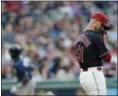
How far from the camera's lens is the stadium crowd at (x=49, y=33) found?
44.0 feet

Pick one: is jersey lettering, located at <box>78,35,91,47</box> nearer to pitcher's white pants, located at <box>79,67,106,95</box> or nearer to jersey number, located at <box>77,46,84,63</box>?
jersey number, located at <box>77,46,84,63</box>

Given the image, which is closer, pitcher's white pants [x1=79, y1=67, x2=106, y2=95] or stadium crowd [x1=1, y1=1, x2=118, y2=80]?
pitcher's white pants [x1=79, y1=67, x2=106, y2=95]

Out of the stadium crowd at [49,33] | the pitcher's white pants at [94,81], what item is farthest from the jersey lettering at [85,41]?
the stadium crowd at [49,33]

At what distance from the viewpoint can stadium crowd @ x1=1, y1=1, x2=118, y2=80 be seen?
44.0ft

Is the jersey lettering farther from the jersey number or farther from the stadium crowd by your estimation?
the stadium crowd

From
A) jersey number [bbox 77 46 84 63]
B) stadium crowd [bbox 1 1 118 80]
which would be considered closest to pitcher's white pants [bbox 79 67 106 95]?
jersey number [bbox 77 46 84 63]

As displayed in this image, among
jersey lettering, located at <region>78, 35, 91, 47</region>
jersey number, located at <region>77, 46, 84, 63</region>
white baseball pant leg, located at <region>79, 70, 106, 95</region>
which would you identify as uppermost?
jersey lettering, located at <region>78, 35, 91, 47</region>

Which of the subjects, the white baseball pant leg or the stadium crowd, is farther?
the stadium crowd

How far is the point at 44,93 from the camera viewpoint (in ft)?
39.2

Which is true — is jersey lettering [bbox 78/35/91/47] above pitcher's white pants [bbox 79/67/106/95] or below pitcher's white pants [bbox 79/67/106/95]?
above

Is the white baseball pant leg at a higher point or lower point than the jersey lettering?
lower

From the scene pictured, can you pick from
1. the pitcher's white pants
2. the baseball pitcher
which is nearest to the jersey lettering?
the baseball pitcher

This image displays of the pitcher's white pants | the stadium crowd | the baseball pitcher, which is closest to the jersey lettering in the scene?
the baseball pitcher

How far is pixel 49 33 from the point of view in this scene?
1468 cm
